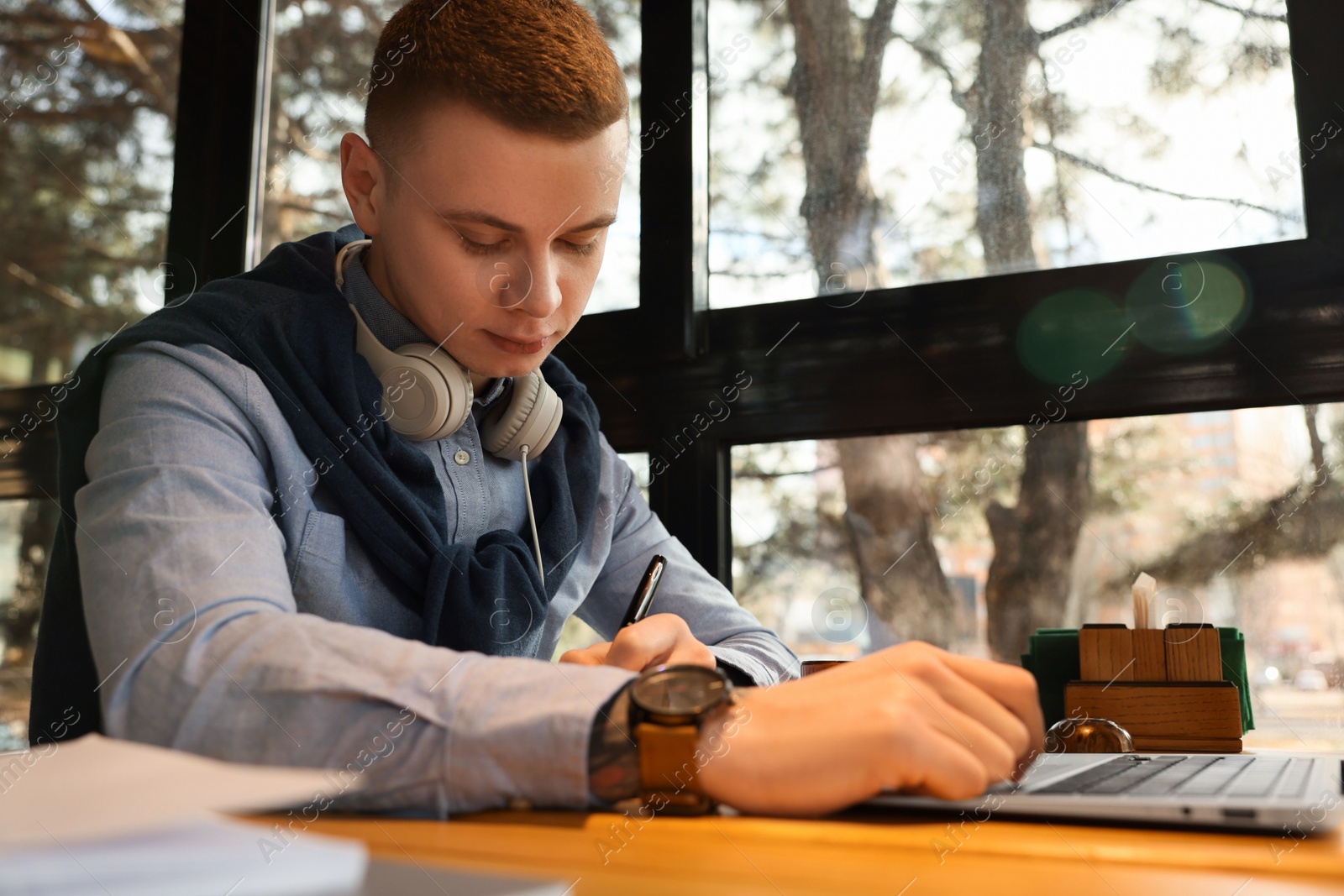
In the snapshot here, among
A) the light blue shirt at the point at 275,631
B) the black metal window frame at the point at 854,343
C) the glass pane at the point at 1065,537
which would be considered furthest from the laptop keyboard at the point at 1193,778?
the black metal window frame at the point at 854,343

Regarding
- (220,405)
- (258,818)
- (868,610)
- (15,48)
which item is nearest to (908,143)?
(868,610)

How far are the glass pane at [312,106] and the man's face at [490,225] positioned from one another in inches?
40.5

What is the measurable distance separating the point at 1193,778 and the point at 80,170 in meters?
2.45

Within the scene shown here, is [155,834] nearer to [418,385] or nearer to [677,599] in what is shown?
[418,385]

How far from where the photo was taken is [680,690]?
61cm

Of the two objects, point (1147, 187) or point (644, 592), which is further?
point (1147, 187)

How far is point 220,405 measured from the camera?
0.98 m

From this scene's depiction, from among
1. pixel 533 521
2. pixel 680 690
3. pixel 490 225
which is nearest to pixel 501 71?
pixel 490 225

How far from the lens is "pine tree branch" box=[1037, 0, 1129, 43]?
61.1 inches

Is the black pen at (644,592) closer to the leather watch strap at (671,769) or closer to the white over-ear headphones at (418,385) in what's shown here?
the white over-ear headphones at (418,385)

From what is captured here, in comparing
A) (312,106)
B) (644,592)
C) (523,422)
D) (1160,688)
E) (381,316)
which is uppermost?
(312,106)

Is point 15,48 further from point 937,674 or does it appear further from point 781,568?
point 937,674

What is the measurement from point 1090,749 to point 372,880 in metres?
0.77

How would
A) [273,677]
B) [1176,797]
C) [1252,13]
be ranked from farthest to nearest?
[1252,13]
[273,677]
[1176,797]
